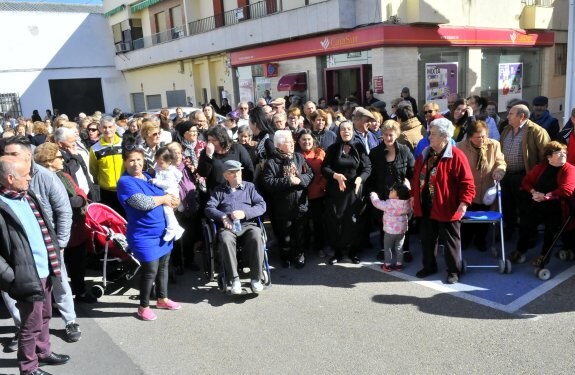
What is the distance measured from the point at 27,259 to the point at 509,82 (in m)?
19.4

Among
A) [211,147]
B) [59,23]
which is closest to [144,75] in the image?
[59,23]

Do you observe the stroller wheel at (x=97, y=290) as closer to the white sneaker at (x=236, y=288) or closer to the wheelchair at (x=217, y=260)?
the wheelchair at (x=217, y=260)

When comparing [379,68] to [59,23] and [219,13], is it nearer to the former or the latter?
[219,13]

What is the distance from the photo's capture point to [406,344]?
3867mm

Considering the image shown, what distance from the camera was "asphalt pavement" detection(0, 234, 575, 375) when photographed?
3.65 meters

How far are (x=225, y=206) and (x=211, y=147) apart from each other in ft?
2.90

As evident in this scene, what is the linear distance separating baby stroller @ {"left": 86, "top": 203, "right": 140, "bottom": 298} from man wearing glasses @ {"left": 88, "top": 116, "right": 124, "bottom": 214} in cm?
76

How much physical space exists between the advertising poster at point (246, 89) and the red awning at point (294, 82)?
335cm

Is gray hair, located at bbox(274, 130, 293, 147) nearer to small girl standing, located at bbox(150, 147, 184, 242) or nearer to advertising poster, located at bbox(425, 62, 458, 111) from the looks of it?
small girl standing, located at bbox(150, 147, 184, 242)

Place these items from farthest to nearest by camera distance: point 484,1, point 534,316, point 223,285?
point 484,1 → point 223,285 → point 534,316

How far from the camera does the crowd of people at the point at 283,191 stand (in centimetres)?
422

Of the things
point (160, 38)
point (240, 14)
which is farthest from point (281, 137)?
point (160, 38)

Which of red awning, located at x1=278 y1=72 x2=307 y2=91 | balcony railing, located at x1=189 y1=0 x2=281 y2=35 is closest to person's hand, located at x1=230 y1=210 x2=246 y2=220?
red awning, located at x1=278 y1=72 x2=307 y2=91

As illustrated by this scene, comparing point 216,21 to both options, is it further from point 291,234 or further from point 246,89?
point 291,234
